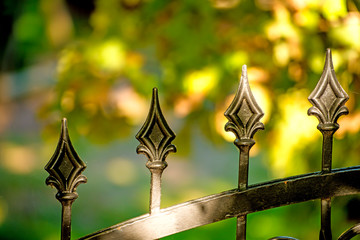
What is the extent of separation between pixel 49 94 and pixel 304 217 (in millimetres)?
1403

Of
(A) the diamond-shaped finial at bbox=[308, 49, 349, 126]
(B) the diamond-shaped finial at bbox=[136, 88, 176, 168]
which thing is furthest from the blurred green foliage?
(B) the diamond-shaped finial at bbox=[136, 88, 176, 168]

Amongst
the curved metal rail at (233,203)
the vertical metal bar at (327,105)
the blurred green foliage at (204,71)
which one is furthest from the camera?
the blurred green foliage at (204,71)

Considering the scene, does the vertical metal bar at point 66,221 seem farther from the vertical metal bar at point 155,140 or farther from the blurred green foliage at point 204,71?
the blurred green foliage at point 204,71

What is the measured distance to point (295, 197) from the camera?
2.69ft

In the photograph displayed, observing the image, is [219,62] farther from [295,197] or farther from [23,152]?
[23,152]

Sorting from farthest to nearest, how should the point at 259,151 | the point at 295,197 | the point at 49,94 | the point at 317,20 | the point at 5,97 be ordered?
the point at 5,97
the point at 49,94
the point at 259,151
the point at 317,20
the point at 295,197

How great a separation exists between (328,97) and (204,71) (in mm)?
966

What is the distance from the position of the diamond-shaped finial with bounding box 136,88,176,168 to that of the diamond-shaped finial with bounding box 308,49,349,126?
0.28 meters

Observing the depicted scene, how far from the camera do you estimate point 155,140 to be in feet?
2.57

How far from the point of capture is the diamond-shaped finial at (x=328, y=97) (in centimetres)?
85

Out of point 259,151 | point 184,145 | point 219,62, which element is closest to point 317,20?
point 219,62

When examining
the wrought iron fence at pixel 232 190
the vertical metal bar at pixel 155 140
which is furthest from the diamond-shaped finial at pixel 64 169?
the vertical metal bar at pixel 155 140

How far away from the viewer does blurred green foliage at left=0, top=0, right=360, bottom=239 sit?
70.0 inches

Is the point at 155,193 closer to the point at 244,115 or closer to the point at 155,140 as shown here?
the point at 155,140
